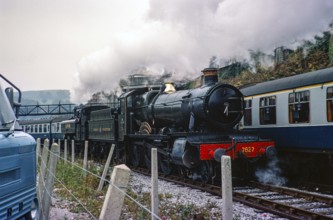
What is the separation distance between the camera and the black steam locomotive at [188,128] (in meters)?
10.9

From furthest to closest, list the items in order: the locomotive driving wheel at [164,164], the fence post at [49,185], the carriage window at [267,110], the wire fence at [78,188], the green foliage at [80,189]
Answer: the locomotive driving wheel at [164,164] → the carriage window at [267,110] → the green foliage at [80,189] → the wire fence at [78,188] → the fence post at [49,185]

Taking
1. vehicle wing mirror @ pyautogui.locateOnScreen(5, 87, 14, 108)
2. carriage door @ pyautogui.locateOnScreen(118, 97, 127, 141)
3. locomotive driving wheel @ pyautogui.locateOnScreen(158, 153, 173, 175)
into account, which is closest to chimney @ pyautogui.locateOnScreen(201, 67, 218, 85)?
locomotive driving wheel @ pyautogui.locateOnScreen(158, 153, 173, 175)

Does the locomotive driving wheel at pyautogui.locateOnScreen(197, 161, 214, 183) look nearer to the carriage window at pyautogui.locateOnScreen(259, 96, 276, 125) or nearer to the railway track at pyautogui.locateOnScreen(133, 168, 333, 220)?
the railway track at pyautogui.locateOnScreen(133, 168, 333, 220)

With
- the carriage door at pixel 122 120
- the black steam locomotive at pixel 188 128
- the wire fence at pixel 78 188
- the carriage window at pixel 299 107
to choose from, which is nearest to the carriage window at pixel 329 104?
the carriage window at pixel 299 107

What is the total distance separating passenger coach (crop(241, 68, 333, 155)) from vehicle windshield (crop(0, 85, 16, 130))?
7.63 meters

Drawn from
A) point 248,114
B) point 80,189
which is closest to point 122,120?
point 248,114

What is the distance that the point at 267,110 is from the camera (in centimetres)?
1256

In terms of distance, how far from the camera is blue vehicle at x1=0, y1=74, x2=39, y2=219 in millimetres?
3766

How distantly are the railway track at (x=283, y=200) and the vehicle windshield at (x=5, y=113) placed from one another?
4.75 m

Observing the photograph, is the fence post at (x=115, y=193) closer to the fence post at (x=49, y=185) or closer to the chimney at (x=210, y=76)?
the fence post at (x=49, y=185)

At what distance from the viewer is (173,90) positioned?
561 inches

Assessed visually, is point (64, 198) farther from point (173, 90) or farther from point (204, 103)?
point (173, 90)

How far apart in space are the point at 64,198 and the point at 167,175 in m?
4.41

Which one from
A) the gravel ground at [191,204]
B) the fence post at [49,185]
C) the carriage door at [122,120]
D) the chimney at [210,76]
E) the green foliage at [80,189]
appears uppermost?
the chimney at [210,76]
